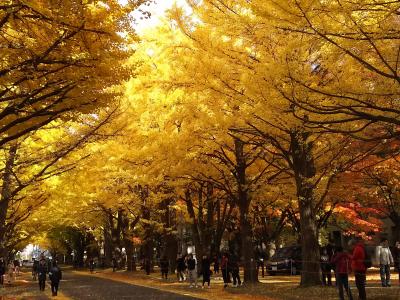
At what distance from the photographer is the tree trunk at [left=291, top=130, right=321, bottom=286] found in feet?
43.5

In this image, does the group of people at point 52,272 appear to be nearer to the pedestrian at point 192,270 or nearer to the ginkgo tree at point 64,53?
the pedestrian at point 192,270

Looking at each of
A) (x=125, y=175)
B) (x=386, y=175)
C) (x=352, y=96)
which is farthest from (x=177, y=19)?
(x=386, y=175)

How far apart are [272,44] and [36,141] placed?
8.02 m

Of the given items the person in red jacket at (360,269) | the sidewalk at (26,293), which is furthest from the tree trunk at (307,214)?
the sidewalk at (26,293)

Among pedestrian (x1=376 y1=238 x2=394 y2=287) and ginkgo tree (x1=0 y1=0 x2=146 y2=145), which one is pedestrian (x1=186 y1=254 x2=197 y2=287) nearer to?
pedestrian (x1=376 y1=238 x2=394 y2=287)

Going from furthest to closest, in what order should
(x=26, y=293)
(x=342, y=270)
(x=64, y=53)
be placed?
1. (x=26, y=293)
2. (x=342, y=270)
3. (x=64, y=53)

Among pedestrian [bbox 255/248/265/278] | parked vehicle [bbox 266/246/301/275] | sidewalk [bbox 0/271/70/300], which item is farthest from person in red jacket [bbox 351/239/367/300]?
parked vehicle [bbox 266/246/301/275]

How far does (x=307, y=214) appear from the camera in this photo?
1362cm

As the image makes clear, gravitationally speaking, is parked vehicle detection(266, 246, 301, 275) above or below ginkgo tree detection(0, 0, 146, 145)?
below

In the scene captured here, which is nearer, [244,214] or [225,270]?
[225,270]

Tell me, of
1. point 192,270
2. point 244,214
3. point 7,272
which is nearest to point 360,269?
point 244,214

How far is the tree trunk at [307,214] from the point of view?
13258 mm

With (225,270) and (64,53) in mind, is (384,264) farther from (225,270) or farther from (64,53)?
(64,53)

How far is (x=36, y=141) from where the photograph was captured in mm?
14781
